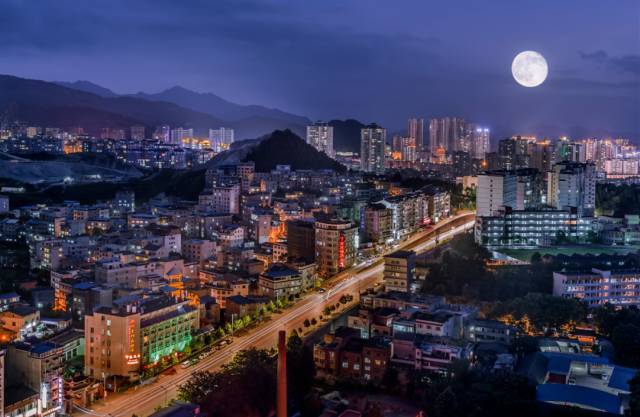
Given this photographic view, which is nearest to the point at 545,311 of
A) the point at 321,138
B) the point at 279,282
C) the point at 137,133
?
the point at 279,282

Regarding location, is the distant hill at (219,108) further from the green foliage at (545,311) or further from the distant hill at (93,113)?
the green foliage at (545,311)

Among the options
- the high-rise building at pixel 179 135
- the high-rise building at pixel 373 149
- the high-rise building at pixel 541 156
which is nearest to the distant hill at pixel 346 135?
the high-rise building at pixel 373 149

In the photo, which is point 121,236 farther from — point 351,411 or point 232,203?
point 351,411

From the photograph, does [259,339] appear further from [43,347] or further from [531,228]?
[531,228]

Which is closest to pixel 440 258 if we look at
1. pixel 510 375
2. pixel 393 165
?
pixel 510 375

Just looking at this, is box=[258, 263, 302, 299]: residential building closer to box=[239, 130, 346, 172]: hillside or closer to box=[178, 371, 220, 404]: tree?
box=[178, 371, 220, 404]: tree

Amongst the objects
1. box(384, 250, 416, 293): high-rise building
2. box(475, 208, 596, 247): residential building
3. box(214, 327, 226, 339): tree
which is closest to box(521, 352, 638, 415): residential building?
box(384, 250, 416, 293): high-rise building
